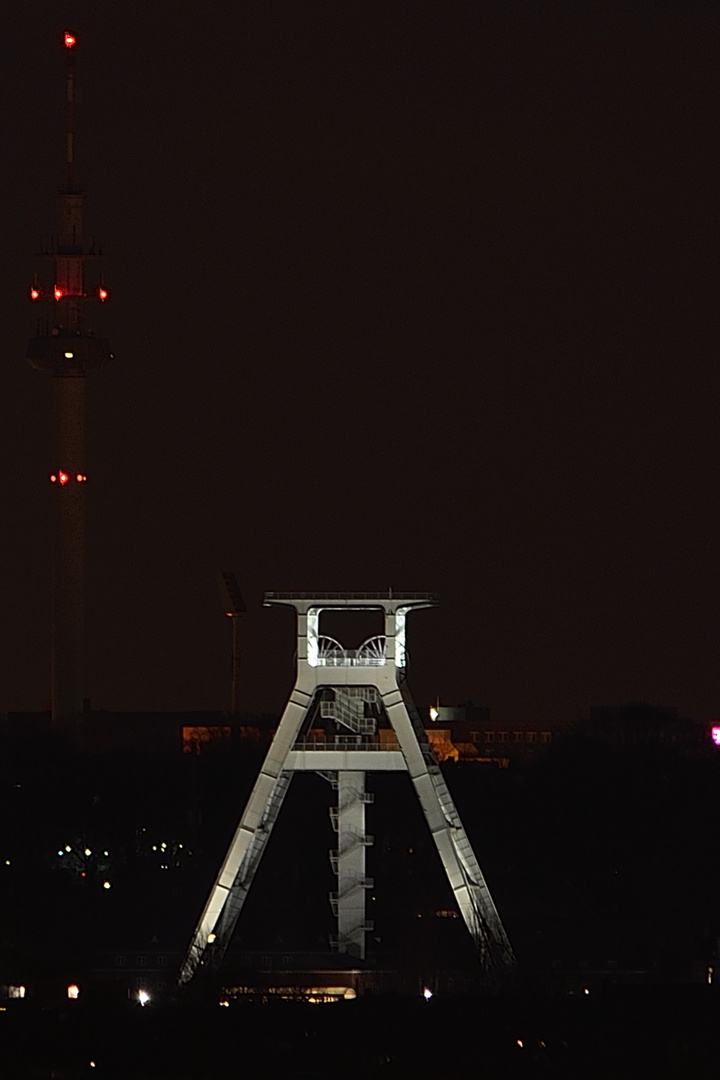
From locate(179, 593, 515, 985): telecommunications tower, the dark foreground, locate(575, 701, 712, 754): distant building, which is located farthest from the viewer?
locate(575, 701, 712, 754): distant building

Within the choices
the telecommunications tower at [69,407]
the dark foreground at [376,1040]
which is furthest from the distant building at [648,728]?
the dark foreground at [376,1040]

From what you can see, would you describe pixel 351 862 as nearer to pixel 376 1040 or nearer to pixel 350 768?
pixel 350 768

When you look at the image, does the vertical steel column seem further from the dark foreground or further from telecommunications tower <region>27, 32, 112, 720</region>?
telecommunications tower <region>27, 32, 112, 720</region>

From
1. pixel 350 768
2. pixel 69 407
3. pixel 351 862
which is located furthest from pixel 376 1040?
pixel 69 407

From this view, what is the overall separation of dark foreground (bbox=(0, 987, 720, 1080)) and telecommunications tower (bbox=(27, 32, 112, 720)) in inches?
2983

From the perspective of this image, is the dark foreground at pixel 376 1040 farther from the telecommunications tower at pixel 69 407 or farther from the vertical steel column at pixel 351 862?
the telecommunications tower at pixel 69 407

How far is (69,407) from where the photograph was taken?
514 ft

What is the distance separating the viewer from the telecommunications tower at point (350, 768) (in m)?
89.7

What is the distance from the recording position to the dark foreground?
241ft

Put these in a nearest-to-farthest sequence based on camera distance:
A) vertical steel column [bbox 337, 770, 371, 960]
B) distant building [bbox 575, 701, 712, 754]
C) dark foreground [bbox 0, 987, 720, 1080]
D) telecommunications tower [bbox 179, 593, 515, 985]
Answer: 1. dark foreground [bbox 0, 987, 720, 1080]
2. telecommunications tower [bbox 179, 593, 515, 985]
3. vertical steel column [bbox 337, 770, 371, 960]
4. distant building [bbox 575, 701, 712, 754]

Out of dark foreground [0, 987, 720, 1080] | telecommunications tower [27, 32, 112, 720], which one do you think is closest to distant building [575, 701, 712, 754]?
telecommunications tower [27, 32, 112, 720]

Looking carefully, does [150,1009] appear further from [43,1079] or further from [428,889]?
[428,889]

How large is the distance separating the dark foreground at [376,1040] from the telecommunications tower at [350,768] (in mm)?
9971

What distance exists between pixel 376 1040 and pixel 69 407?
8384 cm
